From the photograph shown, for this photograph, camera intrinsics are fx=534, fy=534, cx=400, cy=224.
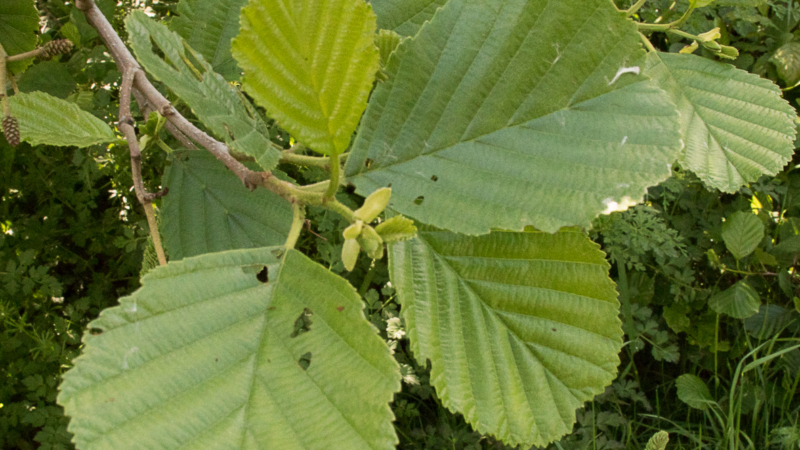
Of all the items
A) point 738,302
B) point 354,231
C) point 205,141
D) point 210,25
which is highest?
point 210,25

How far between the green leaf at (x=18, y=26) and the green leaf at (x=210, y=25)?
646 millimetres

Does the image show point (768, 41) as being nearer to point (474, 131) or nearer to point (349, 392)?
point (474, 131)

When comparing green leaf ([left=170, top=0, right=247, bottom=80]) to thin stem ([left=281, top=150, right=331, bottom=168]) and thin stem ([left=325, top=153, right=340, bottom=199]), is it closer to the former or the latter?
thin stem ([left=281, top=150, right=331, bottom=168])

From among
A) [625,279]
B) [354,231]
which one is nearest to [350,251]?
[354,231]

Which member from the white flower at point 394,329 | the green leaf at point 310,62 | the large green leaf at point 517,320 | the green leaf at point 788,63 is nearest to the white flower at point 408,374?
the white flower at point 394,329

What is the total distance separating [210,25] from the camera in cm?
120

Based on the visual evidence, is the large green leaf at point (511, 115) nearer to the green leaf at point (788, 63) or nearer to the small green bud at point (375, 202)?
the small green bud at point (375, 202)

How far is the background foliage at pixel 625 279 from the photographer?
2117mm

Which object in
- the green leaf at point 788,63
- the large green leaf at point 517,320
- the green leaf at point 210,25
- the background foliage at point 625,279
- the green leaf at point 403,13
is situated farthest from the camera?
the green leaf at point 788,63

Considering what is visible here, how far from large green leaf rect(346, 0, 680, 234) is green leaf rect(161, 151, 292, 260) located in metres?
0.35

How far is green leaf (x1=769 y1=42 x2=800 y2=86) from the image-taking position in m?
2.34

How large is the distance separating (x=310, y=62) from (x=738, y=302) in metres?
2.34

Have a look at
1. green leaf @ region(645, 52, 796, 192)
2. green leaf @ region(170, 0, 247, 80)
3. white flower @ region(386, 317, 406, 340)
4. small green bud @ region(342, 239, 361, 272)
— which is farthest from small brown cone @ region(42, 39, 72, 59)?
green leaf @ region(645, 52, 796, 192)

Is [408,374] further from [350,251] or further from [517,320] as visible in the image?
[350,251]
